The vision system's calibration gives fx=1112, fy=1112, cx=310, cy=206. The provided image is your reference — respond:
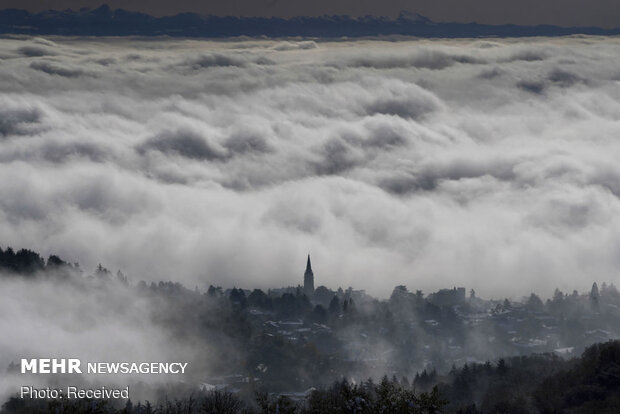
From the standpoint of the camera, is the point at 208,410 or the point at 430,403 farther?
the point at 208,410

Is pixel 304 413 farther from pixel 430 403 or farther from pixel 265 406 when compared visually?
pixel 430 403

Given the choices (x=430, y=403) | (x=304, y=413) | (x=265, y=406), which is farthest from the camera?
(x=304, y=413)

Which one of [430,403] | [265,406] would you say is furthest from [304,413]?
[430,403]

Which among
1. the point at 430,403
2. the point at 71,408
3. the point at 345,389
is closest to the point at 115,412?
the point at 71,408

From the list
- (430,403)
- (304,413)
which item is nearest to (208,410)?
(304,413)

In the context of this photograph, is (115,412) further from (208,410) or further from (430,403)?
(430,403)

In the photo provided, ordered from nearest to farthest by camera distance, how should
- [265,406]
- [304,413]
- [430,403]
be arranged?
[430,403]
[265,406]
[304,413]

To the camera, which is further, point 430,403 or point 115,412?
point 115,412

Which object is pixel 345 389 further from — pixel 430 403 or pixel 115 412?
pixel 115 412
